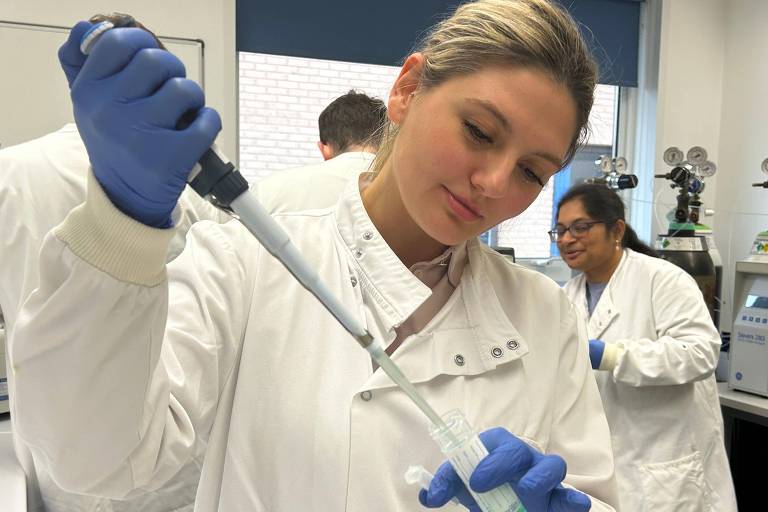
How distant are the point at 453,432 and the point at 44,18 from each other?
102 inches

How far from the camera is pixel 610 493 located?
91 centimetres

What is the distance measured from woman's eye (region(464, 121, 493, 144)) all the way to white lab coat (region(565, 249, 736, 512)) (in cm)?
146

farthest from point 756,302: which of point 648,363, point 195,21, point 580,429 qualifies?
point 195,21

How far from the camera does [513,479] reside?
2.40ft

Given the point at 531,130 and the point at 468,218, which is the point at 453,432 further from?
the point at 531,130

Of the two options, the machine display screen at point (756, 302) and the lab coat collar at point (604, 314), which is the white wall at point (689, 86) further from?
the lab coat collar at point (604, 314)

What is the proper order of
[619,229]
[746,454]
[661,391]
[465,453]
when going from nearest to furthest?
[465,453] < [661,391] < [619,229] < [746,454]

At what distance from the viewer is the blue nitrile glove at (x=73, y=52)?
52 centimetres

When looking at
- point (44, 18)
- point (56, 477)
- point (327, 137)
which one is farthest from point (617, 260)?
point (44, 18)

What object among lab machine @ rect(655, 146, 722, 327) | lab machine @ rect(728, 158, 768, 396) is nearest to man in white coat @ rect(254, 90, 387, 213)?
lab machine @ rect(655, 146, 722, 327)

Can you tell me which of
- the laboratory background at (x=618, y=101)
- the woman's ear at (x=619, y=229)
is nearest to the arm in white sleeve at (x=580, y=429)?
the laboratory background at (x=618, y=101)

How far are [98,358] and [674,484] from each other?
81.4 inches

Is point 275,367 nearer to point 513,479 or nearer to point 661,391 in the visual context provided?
point 513,479

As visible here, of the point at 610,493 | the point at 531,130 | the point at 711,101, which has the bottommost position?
the point at 610,493
